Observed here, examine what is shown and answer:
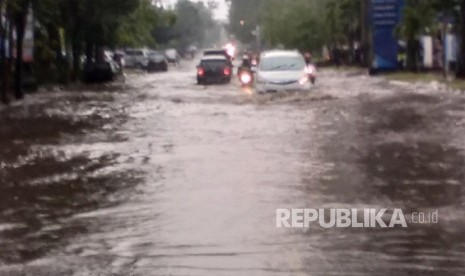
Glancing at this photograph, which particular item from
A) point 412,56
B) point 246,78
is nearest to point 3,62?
point 246,78

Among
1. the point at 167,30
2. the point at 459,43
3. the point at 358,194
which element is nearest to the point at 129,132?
the point at 358,194

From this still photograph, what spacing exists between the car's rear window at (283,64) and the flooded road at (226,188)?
18.0 ft

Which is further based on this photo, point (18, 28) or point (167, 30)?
point (167, 30)

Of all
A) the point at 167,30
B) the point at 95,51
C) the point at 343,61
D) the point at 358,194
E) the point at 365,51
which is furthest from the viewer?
the point at 167,30

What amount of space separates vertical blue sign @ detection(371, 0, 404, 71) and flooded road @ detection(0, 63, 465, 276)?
25474 mm

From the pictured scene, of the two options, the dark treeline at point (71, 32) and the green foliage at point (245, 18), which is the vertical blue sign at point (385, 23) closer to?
the dark treeline at point (71, 32)

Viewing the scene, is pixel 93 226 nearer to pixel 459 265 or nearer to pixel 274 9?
pixel 459 265

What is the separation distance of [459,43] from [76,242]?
37.0 m

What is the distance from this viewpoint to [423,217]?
12.7 metres

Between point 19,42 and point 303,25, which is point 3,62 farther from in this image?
point 303,25

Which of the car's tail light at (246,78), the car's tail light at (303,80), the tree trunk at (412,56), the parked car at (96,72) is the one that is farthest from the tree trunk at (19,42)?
the tree trunk at (412,56)

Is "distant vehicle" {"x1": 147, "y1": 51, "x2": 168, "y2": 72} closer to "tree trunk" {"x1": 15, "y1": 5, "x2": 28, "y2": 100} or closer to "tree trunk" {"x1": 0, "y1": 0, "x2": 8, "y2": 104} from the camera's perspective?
"tree trunk" {"x1": 15, "y1": 5, "x2": 28, "y2": 100}

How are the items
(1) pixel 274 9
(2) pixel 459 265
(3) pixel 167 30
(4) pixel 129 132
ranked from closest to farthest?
(2) pixel 459 265, (4) pixel 129 132, (1) pixel 274 9, (3) pixel 167 30

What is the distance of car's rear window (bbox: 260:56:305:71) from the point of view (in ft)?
121
